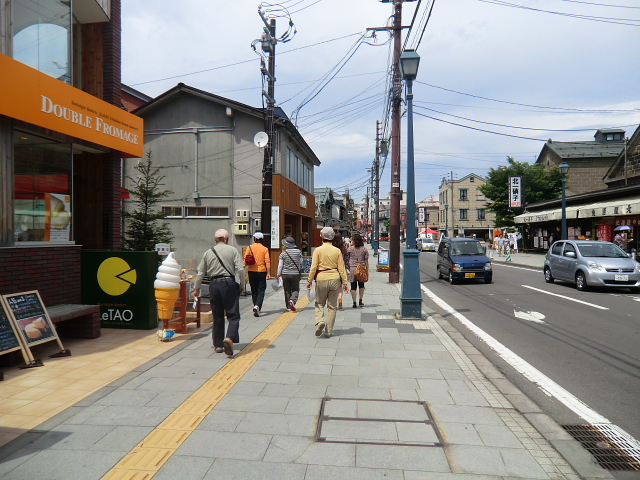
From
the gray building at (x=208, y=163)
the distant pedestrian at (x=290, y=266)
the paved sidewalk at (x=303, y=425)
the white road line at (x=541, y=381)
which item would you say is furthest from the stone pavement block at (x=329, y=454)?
the gray building at (x=208, y=163)

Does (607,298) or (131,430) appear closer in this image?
(131,430)

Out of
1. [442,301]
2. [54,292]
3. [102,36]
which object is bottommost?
[442,301]

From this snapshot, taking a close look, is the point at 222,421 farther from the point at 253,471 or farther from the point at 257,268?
the point at 257,268

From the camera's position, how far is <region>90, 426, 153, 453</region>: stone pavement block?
3476mm

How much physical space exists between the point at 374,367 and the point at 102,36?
8162 millimetres

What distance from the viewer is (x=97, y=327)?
7.24 m

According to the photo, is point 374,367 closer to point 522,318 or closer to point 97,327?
point 97,327

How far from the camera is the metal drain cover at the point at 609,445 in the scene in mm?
3393

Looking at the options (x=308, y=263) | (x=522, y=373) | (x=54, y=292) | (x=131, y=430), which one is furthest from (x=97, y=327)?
(x=308, y=263)

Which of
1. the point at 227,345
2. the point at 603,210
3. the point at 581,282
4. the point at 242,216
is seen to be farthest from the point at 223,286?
the point at 603,210

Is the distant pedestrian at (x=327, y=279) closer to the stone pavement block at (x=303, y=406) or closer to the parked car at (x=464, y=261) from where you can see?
the stone pavement block at (x=303, y=406)

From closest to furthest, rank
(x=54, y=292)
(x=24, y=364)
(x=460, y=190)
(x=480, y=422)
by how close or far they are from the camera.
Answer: (x=480, y=422)
(x=24, y=364)
(x=54, y=292)
(x=460, y=190)

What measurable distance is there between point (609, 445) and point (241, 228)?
16131mm

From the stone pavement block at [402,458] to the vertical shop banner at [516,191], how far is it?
116 feet
